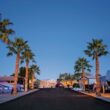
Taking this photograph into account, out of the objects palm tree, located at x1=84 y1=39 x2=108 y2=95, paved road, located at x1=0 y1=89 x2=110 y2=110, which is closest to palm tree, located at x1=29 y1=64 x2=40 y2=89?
palm tree, located at x1=84 y1=39 x2=108 y2=95

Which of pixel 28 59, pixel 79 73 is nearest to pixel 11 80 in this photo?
pixel 79 73

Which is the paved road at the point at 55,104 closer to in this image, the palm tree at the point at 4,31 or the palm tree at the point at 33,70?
the palm tree at the point at 4,31

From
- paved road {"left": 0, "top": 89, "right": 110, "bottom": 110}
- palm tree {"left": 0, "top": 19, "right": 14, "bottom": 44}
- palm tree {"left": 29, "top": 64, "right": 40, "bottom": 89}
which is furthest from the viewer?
palm tree {"left": 29, "top": 64, "right": 40, "bottom": 89}

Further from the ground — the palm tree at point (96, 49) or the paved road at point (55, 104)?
the palm tree at point (96, 49)

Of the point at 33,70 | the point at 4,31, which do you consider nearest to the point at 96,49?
the point at 4,31

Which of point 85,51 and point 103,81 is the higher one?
point 85,51

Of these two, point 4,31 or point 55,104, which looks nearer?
point 55,104

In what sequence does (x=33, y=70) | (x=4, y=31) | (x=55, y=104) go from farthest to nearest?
(x=33, y=70) → (x=4, y=31) → (x=55, y=104)

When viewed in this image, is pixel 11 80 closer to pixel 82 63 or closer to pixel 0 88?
pixel 82 63

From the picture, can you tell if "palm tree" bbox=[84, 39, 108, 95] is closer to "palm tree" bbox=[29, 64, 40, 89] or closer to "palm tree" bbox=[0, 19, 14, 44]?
"palm tree" bbox=[0, 19, 14, 44]

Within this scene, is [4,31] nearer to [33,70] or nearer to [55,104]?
[55,104]

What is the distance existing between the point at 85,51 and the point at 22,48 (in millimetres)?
12930

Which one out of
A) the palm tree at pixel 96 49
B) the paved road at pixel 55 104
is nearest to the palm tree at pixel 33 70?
the palm tree at pixel 96 49

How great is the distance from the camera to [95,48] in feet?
201
